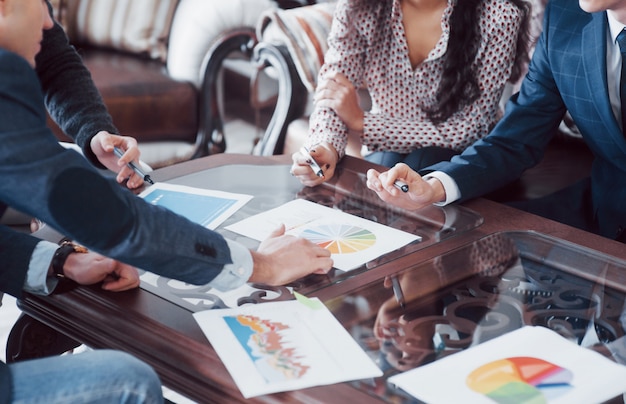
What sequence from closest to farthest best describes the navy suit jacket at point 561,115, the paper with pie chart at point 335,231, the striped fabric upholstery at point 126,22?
the paper with pie chart at point 335,231 < the navy suit jacket at point 561,115 < the striped fabric upholstery at point 126,22

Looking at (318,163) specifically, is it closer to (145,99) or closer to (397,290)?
(397,290)

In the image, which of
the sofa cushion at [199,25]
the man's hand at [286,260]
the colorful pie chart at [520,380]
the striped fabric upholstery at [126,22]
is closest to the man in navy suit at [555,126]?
the man's hand at [286,260]

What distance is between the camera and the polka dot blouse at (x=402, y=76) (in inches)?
76.7

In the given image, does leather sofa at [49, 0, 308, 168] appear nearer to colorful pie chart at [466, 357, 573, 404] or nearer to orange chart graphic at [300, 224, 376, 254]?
orange chart graphic at [300, 224, 376, 254]

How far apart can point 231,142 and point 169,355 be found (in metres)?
2.65

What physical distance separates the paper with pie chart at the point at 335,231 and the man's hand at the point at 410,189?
10cm

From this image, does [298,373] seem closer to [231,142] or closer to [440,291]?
[440,291]

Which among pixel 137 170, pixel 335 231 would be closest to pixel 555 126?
pixel 335 231

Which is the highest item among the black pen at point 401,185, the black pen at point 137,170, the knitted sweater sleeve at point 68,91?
the knitted sweater sleeve at point 68,91

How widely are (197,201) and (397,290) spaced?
1.55ft

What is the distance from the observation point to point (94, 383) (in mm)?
1012

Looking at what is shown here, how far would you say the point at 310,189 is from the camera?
5.33 ft

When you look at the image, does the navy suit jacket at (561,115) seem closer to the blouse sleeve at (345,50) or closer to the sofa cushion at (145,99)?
the blouse sleeve at (345,50)

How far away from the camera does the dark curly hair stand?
1.96 meters
